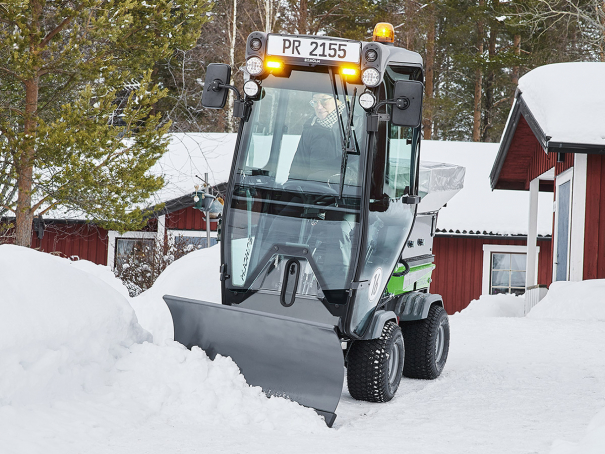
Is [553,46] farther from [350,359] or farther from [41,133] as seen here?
[350,359]

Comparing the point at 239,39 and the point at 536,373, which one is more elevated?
the point at 239,39

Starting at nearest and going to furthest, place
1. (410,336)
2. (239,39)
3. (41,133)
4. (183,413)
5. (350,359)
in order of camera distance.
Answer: (183,413), (350,359), (410,336), (41,133), (239,39)

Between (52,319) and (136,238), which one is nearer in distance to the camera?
(52,319)

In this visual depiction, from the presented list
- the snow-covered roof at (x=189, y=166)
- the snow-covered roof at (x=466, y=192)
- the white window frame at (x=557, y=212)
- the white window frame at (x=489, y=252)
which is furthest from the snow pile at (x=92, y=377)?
the white window frame at (x=489, y=252)

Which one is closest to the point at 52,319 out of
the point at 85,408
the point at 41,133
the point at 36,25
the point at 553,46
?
the point at 85,408

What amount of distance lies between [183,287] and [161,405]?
9.89 feet

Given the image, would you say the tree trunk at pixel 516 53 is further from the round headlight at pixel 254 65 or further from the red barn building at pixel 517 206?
the round headlight at pixel 254 65

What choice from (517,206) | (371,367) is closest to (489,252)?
(517,206)

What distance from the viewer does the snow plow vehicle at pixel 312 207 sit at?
4750 mm

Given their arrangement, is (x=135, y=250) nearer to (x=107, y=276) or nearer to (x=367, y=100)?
(x=107, y=276)

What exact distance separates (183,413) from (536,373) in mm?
3616

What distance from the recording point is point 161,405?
4172mm

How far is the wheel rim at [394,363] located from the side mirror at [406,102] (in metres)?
1.72

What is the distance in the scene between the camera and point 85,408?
3.89m
